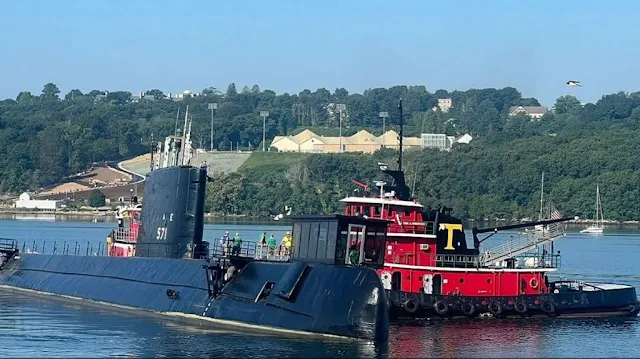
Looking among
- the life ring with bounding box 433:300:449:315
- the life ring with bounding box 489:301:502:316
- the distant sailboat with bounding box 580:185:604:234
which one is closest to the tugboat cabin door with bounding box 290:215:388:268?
the life ring with bounding box 433:300:449:315

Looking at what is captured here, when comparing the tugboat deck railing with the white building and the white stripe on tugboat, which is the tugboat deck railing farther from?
the white building

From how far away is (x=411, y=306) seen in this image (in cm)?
4897

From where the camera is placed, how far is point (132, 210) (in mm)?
58688

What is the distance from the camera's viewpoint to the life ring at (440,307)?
161 ft

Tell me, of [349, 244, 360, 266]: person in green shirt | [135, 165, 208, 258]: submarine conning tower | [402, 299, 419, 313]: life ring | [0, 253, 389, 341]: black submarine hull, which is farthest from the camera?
[402, 299, 419, 313]: life ring

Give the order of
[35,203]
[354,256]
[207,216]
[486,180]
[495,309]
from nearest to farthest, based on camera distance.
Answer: [354,256]
[495,309]
[486,180]
[207,216]
[35,203]

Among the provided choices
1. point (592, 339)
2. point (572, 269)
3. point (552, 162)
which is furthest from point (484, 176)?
point (592, 339)

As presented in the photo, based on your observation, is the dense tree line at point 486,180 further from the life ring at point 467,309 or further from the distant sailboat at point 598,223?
the life ring at point 467,309

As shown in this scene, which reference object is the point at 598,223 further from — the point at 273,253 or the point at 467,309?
the point at 273,253

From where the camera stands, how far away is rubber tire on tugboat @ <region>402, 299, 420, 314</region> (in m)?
48.8

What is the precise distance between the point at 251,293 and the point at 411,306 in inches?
345

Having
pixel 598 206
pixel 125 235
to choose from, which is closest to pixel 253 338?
pixel 125 235

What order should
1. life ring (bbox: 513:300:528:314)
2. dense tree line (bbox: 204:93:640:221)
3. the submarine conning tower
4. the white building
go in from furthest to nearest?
1. the white building
2. dense tree line (bbox: 204:93:640:221)
3. life ring (bbox: 513:300:528:314)
4. the submarine conning tower

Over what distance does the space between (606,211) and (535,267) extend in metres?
101
